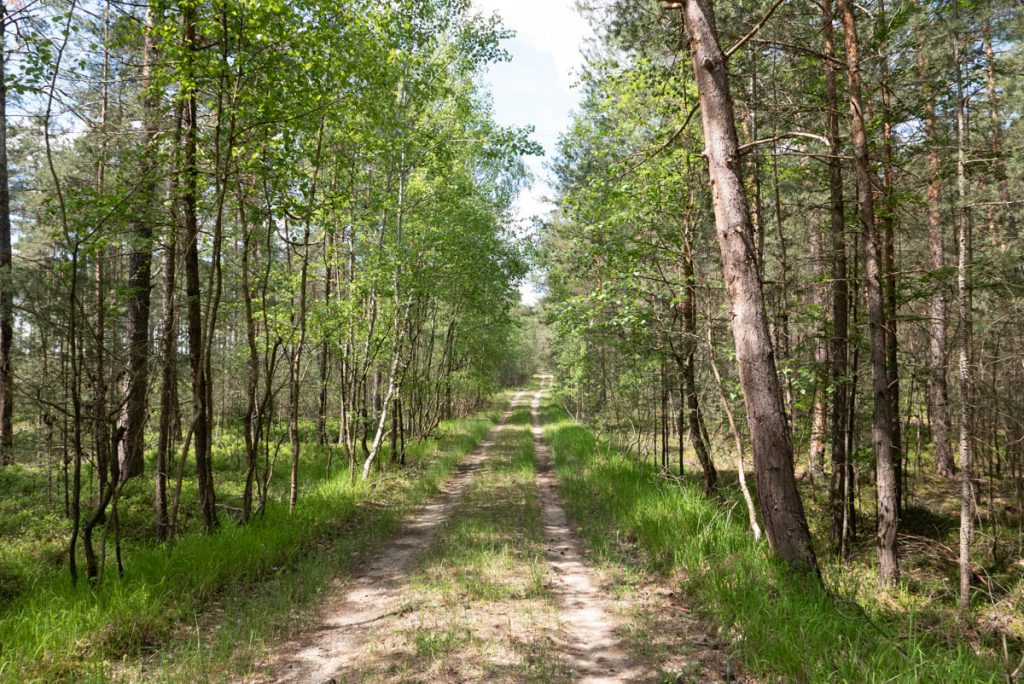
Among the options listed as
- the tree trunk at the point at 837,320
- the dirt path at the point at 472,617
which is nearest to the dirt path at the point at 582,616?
the dirt path at the point at 472,617

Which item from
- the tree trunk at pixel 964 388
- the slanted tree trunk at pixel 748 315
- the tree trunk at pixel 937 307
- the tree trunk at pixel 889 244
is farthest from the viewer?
the tree trunk at pixel 937 307

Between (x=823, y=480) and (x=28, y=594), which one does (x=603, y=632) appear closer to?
(x=28, y=594)

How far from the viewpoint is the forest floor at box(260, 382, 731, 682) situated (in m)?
3.82

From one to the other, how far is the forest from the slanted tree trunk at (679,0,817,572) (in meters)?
0.03

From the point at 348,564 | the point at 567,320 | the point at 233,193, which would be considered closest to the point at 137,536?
the point at 348,564

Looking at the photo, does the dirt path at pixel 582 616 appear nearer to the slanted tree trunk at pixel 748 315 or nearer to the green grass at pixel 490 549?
the green grass at pixel 490 549

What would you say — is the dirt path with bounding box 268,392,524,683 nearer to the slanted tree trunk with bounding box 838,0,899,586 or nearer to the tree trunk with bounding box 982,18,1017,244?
the slanted tree trunk with bounding box 838,0,899,586

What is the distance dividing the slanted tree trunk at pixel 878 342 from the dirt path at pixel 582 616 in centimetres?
459

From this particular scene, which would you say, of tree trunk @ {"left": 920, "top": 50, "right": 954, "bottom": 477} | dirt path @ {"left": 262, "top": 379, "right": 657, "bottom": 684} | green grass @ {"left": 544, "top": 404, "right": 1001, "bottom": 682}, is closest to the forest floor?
dirt path @ {"left": 262, "top": 379, "right": 657, "bottom": 684}

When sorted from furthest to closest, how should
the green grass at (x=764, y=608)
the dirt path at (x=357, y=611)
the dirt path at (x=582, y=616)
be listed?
1. the dirt path at (x=357, y=611)
2. the dirt path at (x=582, y=616)
3. the green grass at (x=764, y=608)

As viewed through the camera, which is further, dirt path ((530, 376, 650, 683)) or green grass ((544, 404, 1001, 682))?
dirt path ((530, 376, 650, 683))

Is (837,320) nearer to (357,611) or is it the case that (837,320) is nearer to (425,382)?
(357,611)

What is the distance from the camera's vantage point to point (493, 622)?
463 centimetres

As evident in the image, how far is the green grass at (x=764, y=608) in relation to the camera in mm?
3145
